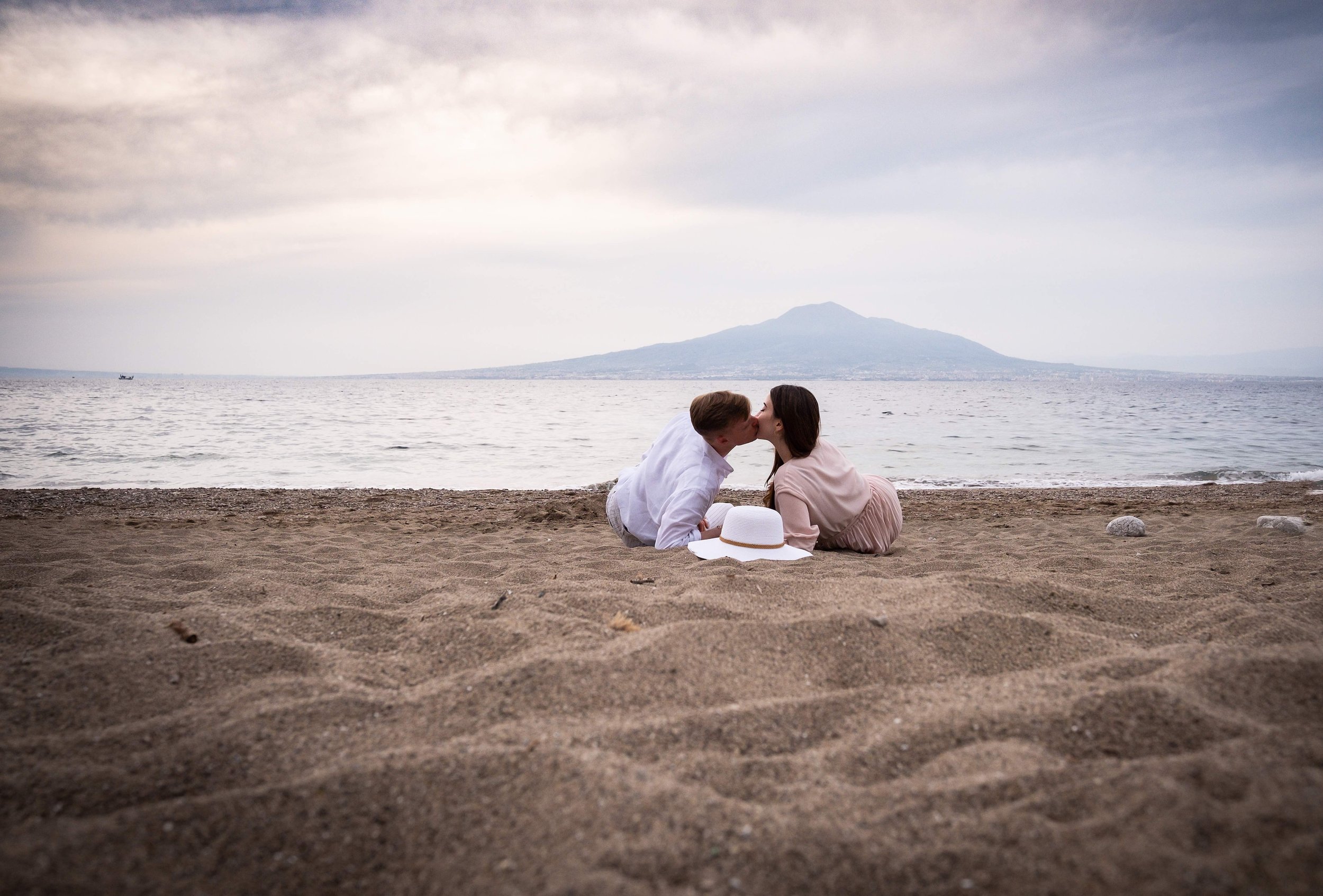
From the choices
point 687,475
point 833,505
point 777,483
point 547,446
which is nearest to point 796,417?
point 777,483

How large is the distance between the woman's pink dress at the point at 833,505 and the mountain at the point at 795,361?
329 feet

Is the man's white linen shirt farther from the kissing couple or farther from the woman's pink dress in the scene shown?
the woman's pink dress

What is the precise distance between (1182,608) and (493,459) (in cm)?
1171

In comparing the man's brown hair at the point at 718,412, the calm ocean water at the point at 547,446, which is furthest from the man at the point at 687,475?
the calm ocean water at the point at 547,446

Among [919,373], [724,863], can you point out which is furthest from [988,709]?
[919,373]

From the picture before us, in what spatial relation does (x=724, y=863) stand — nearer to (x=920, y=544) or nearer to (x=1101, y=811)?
(x=1101, y=811)

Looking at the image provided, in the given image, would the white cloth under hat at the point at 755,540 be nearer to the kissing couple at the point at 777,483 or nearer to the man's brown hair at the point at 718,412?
the kissing couple at the point at 777,483

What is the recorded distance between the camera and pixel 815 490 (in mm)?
4250

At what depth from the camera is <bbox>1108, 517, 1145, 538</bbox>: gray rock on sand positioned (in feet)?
17.0

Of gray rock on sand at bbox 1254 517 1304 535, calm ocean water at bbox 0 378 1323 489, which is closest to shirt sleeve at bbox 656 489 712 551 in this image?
gray rock on sand at bbox 1254 517 1304 535

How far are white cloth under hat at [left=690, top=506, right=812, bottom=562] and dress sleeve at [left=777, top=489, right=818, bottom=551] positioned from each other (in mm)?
164

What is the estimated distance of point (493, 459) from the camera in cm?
1320

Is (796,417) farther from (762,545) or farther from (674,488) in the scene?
(674,488)

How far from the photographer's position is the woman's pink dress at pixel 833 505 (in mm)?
4176
